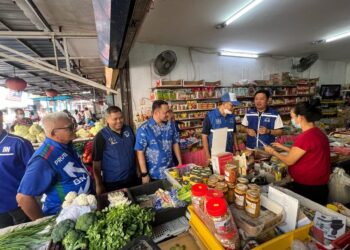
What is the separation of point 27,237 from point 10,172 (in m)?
1.10

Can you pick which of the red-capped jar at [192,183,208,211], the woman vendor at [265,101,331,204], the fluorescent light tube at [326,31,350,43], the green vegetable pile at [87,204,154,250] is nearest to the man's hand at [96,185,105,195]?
the green vegetable pile at [87,204,154,250]

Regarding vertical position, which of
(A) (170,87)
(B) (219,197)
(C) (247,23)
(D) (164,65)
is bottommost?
(B) (219,197)

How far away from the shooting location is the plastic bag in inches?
82.6

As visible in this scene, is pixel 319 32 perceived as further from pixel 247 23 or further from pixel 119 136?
pixel 119 136

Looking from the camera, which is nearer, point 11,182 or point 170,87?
point 11,182

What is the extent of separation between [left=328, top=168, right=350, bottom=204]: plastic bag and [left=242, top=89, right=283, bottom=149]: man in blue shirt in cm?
100

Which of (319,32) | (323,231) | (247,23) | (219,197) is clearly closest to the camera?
(219,197)

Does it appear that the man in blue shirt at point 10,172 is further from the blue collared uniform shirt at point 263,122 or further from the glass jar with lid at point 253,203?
the blue collared uniform shirt at point 263,122

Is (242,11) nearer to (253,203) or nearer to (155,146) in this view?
(155,146)

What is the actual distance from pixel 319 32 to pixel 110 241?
6085 mm

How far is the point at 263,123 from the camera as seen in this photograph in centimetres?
308

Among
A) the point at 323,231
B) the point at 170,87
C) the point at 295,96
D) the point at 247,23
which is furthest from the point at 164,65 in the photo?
the point at 295,96

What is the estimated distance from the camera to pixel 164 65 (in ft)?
16.0

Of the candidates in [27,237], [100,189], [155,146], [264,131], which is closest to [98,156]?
[100,189]
